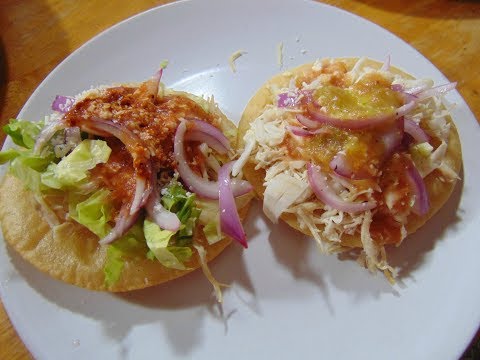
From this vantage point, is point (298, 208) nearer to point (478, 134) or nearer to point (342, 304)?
point (342, 304)

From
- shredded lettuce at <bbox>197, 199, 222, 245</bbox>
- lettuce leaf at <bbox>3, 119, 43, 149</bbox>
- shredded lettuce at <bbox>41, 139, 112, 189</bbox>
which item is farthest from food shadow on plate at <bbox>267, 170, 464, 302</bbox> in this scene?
lettuce leaf at <bbox>3, 119, 43, 149</bbox>

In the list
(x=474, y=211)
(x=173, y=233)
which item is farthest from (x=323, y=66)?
(x=173, y=233)

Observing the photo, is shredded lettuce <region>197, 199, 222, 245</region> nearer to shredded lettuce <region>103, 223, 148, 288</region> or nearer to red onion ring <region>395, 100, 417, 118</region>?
shredded lettuce <region>103, 223, 148, 288</region>

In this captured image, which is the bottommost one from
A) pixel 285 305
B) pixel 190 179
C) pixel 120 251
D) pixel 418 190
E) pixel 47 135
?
A: pixel 285 305

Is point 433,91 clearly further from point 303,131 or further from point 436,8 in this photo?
point 436,8

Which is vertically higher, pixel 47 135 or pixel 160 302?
pixel 47 135

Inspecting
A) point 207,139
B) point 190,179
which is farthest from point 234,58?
point 190,179
